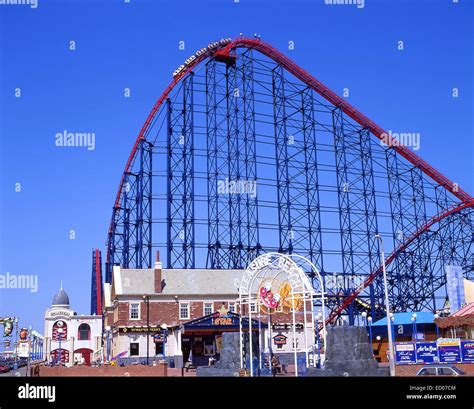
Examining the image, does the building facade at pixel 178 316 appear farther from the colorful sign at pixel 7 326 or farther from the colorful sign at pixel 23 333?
the colorful sign at pixel 7 326

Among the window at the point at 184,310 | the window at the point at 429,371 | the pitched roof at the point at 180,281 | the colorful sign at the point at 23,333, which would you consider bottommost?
the window at the point at 429,371

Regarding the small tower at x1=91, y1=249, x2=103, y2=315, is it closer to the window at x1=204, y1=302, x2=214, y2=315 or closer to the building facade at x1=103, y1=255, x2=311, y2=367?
the building facade at x1=103, y1=255, x2=311, y2=367

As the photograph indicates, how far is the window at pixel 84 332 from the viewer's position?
193 feet

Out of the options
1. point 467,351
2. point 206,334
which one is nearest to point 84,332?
point 206,334

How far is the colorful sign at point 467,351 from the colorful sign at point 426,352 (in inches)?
36.5

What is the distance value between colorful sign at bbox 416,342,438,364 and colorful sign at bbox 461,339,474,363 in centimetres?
93

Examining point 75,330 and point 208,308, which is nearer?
point 208,308

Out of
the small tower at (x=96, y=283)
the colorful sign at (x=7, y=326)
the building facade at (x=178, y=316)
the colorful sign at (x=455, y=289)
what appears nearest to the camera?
the colorful sign at (x=455, y=289)

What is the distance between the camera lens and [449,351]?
20500 mm

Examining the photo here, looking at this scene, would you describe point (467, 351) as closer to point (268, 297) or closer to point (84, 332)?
point (268, 297)

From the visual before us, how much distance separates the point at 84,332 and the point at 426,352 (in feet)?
147

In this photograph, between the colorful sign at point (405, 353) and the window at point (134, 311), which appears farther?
the window at point (134, 311)

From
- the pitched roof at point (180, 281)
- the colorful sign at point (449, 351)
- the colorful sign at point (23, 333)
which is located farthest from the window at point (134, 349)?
the colorful sign at point (449, 351)
